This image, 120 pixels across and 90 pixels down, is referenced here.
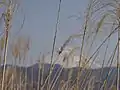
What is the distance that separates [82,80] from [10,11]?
1160 millimetres

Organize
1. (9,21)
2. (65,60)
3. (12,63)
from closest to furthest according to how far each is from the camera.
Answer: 1. (9,21)
2. (65,60)
3. (12,63)

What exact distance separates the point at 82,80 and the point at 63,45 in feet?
1.45

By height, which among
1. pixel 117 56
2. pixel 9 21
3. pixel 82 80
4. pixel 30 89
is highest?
pixel 9 21

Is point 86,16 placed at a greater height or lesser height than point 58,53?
greater

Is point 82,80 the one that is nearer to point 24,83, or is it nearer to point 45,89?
point 45,89

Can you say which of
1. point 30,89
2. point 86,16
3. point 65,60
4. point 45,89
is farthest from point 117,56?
point 30,89

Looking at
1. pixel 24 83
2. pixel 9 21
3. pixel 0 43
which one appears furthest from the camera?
pixel 24 83

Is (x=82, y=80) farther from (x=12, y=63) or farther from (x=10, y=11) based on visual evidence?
(x=12, y=63)

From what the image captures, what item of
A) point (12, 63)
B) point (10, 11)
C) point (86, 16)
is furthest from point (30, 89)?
point (10, 11)

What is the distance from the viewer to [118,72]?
249 centimetres

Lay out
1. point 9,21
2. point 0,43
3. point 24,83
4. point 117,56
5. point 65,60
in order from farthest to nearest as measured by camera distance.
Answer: point 24,83
point 65,60
point 0,43
point 117,56
point 9,21

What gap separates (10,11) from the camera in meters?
1.92

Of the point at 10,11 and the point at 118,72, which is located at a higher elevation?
the point at 10,11

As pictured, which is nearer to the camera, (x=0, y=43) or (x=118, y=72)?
(x=118, y=72)
